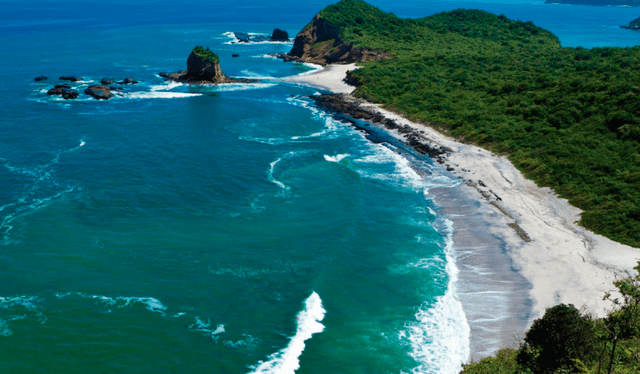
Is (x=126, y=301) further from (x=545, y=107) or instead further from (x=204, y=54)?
(x=204, y=54)

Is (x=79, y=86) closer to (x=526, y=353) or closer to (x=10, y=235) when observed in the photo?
(x=10, y=235)

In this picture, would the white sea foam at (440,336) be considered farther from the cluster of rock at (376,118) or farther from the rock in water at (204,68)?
the rock in water at (204,68)

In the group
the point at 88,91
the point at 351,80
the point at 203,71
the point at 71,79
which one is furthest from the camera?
the point at 203,71

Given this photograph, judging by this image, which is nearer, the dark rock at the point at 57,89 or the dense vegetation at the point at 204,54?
the dark rock at the point at 57,89

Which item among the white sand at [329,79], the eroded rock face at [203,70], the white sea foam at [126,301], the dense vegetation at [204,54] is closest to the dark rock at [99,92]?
the eroded rock face at [203,70]

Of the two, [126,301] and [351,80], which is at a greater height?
[351,80]

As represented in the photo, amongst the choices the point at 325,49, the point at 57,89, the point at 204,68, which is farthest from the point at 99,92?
the point at 325,49

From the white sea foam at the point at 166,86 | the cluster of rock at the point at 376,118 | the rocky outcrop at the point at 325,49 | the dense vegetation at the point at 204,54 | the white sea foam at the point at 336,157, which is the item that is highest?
the rocky outcrop at the point at 325,49
